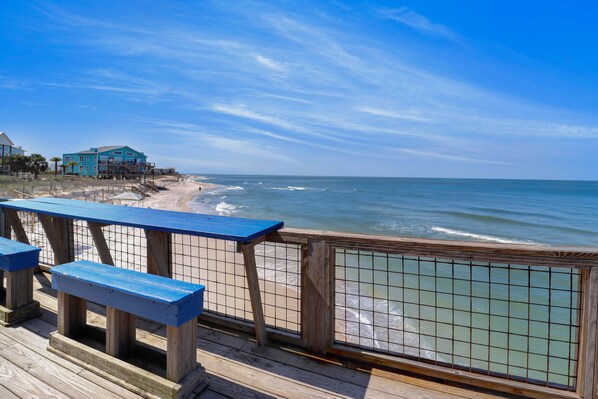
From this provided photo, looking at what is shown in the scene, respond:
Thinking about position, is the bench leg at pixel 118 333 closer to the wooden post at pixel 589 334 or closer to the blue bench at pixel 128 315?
the blue bench at pixel 128 315

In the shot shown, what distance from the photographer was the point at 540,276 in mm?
9734

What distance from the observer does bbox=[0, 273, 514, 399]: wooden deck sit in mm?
2031

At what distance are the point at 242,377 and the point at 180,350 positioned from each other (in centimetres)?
54

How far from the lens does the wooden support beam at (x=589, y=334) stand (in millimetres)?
1855

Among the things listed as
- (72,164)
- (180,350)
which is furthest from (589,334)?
(72,164)

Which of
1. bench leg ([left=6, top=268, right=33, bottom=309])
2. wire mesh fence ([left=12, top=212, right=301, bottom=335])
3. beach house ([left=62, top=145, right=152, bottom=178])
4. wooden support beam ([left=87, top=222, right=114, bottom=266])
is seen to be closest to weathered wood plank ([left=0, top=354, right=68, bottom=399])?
bench leg ([left=6, top=268, right=33, bottom=309])

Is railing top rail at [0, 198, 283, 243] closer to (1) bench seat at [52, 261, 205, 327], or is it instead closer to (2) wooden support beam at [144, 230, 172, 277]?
(2) wooden support beam at [144, 230, 172, 277]

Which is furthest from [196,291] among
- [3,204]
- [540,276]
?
[540,276]

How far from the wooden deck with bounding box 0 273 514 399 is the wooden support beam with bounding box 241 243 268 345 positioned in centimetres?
10

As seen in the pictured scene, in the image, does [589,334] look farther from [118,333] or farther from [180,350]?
[118,333]

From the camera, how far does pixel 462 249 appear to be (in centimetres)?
204

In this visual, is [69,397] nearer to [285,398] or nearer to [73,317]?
[73,317]

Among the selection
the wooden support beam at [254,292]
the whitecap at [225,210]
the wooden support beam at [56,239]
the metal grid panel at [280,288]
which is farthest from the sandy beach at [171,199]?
the wooden support beam at [254,292]

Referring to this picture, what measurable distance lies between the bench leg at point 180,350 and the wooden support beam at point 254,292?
1.88ft
